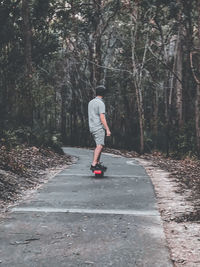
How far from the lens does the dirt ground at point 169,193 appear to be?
4187mm

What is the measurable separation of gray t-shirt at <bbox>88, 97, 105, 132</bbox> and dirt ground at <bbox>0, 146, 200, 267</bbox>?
1.48m

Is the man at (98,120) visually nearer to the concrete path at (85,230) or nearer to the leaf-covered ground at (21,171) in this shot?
the leaf-covered ground at (21,171)

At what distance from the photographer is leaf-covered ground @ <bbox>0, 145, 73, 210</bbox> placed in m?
6.92

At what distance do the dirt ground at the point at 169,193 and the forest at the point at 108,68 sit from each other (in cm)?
187

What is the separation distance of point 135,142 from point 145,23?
20.0 ft

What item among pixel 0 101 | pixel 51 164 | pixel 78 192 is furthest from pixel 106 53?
pixel 78 192

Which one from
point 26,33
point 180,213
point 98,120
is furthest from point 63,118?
point 180,213

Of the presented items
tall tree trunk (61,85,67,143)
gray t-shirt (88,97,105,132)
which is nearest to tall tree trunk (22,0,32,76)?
gray t-shirt (88,97,105,132)

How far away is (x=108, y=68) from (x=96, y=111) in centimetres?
1033

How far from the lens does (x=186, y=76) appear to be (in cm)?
2461

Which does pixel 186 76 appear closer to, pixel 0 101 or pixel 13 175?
pixel 0 101

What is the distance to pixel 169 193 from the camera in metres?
7.18

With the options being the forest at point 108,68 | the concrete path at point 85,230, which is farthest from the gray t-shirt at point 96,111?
the forest at point 108,68

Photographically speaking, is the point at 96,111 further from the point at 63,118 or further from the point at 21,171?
the point at 63,118
